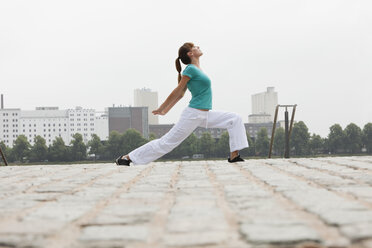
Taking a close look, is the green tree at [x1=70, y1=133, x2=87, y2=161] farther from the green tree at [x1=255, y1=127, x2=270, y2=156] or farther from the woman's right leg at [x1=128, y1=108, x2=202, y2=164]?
the woman's right leg at [x1=128, y1=108, x2=202, y2=164]

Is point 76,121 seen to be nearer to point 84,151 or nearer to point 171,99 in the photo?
point 84,151

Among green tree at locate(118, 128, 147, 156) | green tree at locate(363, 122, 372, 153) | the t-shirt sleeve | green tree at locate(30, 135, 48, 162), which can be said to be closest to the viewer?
the t-shirt sleeve

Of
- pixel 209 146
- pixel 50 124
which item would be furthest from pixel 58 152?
pixel 50 124

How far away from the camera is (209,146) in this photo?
106m

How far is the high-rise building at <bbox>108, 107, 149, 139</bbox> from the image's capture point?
433ft

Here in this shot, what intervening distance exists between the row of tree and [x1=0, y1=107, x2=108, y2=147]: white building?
2943 centimetres

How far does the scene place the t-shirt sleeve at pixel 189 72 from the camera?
6.90 m

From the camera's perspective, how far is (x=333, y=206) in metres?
2.98

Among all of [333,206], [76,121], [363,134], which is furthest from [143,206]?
[76,121]

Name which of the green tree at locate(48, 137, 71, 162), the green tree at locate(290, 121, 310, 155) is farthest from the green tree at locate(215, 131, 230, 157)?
the green tree at locate(48, 137, 71, 162)

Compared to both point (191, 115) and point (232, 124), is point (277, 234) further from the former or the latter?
point (232, 124)

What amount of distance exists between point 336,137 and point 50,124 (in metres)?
88.6

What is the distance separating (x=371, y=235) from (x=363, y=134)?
10258 centimetres

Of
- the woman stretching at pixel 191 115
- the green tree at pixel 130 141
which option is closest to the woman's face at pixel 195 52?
the woman stretching at pixel 191 115
